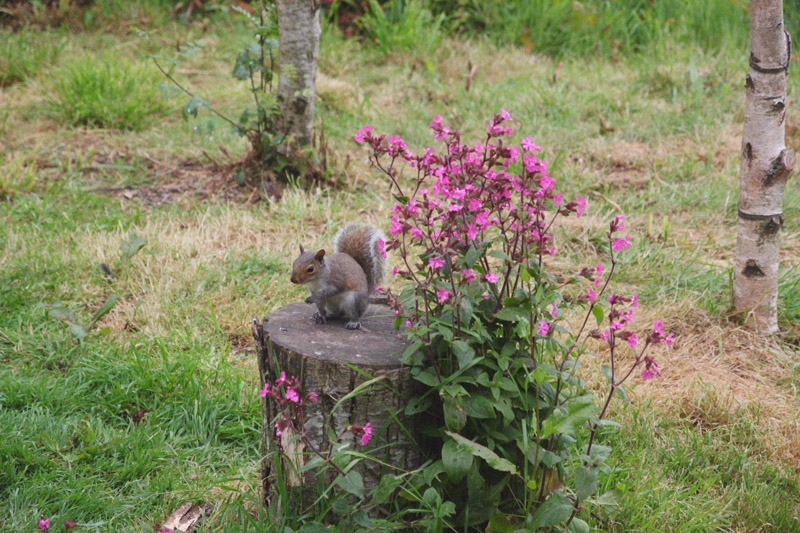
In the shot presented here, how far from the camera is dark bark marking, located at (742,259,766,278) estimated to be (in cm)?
324

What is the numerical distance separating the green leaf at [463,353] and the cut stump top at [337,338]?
10.7 inches

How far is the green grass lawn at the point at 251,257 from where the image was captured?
2.50 meters

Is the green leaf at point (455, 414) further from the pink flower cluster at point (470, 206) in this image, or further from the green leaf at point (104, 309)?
the green leaf at point (104, 309)

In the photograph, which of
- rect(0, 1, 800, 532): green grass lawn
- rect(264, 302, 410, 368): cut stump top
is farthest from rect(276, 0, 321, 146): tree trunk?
rect(264, 302, 410, 368): cut stump top

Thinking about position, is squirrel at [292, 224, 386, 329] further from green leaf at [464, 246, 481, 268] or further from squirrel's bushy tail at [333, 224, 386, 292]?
green leaf at [464, 246, 481, 268]

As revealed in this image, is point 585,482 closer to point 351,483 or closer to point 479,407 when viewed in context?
point 479,407

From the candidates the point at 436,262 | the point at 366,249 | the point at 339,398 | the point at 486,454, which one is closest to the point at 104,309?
the point at 366,249

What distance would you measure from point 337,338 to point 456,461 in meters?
0.60

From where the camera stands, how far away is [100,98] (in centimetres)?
581

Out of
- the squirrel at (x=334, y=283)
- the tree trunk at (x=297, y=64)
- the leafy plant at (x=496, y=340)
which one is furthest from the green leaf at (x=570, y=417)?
the tree trunk at (x=297, y=64)

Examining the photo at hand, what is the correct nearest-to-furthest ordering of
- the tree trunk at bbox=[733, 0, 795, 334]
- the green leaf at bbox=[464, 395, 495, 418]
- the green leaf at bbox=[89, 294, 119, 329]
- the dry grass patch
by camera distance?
the green leaf at bbox=[464, 395, 495, 418] → the dry grass patch → the tree trunk at bbox=[733, 0, 795, 334] → the green leaf at bbox=[89, 294, 119, 329]

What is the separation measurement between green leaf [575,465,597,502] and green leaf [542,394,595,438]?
0.32 feet

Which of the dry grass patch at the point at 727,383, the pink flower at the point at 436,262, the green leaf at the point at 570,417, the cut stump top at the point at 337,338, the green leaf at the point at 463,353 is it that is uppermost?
the pink flower at the point at 436,262

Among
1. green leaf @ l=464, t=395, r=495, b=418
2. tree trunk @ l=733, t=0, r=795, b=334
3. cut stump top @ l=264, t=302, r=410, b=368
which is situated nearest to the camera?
green leaf @ l=464, t=395, r=495, b=418
